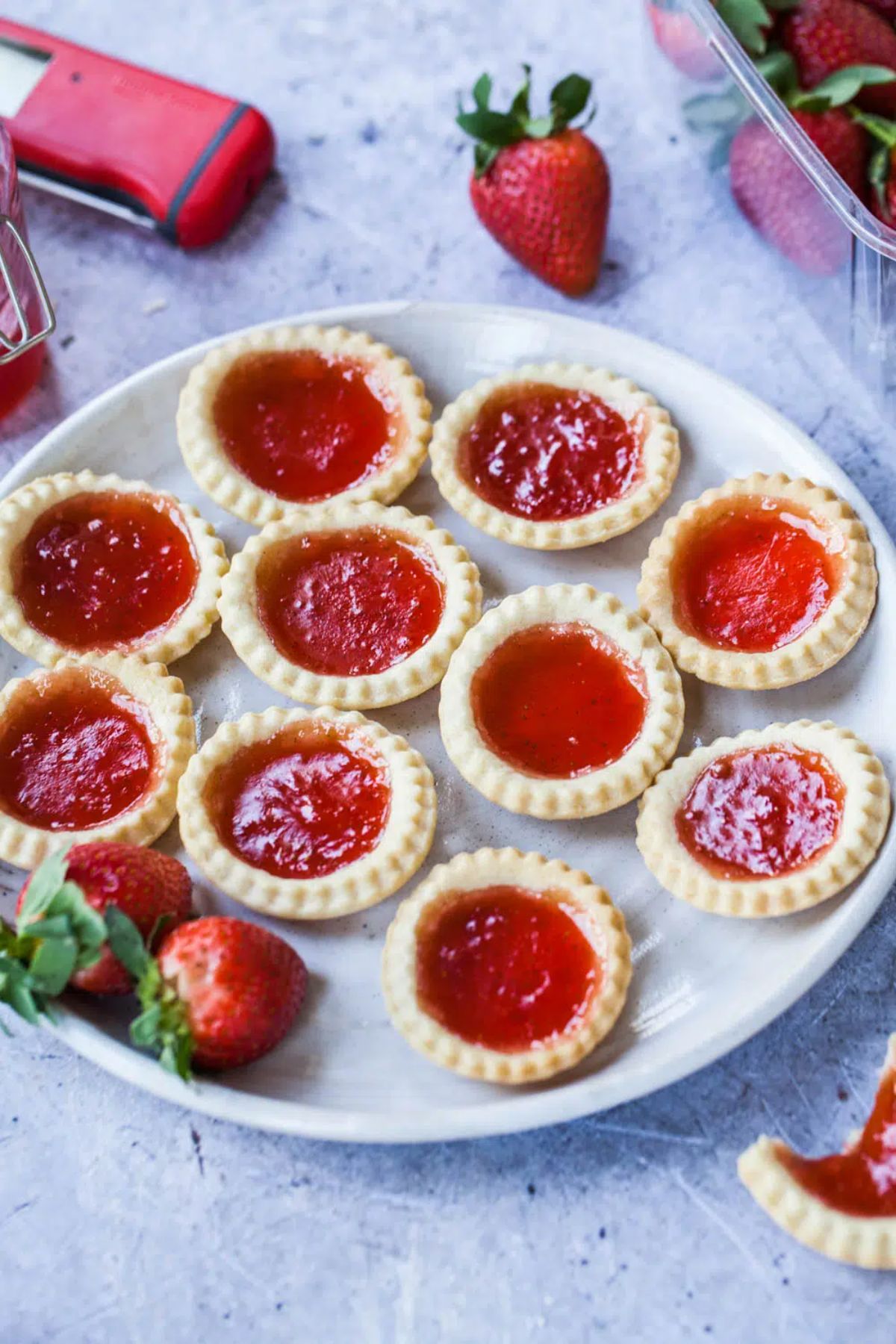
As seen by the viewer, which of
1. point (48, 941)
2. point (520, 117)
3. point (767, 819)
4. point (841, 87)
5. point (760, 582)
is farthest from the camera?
point (520, 117)

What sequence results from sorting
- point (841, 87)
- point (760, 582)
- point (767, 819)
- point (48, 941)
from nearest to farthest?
1. point (48, 941)
2. point (767, 819)
3. point (760, 582)
4. point (841, 87)

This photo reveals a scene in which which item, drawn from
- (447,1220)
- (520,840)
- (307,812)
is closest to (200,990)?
(307,812)

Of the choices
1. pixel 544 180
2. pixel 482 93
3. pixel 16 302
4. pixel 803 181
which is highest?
pixel 803 181

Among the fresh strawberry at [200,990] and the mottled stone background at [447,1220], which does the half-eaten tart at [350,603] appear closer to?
the fresh strawberry at [200,990]

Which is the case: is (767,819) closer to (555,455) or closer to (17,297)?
(555,455)

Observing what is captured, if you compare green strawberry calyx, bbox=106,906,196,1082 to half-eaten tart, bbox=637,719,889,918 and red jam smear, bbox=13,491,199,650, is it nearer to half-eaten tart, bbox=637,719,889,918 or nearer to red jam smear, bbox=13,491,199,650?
red jam smear, bbox=13,491,199,650

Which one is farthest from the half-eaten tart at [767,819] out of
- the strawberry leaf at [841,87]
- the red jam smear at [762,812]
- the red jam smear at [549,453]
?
the strawberry leaf at [841,87]
